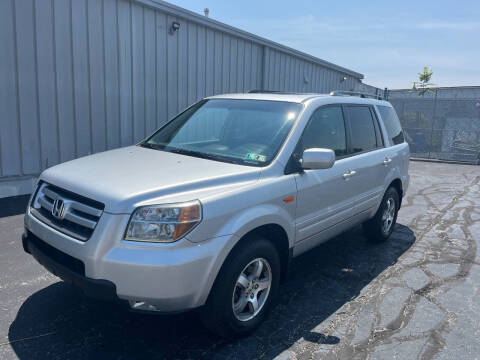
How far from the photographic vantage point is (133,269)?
2.51 metres

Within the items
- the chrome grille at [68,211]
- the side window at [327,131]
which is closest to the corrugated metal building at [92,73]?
the chrome grille at [68,211]

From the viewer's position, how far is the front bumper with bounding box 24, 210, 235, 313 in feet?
8.26

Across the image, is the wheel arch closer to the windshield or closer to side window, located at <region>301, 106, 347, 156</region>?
side window, located at <region>301, 106, 347, 156</region>

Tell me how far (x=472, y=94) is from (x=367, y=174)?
1930 centimetres

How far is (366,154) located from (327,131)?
0.86 meters

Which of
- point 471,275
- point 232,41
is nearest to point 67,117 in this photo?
point 232,41

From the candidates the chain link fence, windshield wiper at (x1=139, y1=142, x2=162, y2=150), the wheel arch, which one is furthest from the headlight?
the chain link fence

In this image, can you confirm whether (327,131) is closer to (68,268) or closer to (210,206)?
(210,206)

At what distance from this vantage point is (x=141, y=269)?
2.51 metres

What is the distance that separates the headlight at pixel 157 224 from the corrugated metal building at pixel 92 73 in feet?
15.7

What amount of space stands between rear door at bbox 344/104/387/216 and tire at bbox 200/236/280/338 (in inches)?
65.9

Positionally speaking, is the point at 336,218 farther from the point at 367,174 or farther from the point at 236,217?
the point at 236,217

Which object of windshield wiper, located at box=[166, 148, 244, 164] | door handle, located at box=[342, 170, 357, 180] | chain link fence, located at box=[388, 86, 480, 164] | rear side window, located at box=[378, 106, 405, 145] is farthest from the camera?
chain link fence, located at box=[388, 86, 480, 164]

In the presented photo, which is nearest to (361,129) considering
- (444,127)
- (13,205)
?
(13,205)
